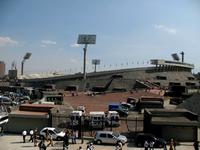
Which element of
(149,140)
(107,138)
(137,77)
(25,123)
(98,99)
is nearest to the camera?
(149,140)

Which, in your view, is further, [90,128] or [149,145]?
[90,128]

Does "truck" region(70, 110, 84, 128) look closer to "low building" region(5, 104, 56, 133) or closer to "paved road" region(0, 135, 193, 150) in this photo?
"low building" region(5, 104, 56, 133)

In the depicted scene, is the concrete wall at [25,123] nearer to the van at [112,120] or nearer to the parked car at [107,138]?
the van at [112,120]

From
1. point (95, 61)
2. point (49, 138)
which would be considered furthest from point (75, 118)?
point (95, 61)

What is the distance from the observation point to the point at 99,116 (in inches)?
1465

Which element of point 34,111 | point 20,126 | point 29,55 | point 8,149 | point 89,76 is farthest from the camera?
point 29,55

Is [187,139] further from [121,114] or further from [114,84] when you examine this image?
[114,84]

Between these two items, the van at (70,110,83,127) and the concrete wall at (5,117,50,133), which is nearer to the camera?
the concrete wall at (5,117,50,133)

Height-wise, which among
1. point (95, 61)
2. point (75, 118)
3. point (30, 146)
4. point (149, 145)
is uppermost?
point (95, 61)

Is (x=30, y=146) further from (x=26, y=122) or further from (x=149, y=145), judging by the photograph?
(x=149, y=145)

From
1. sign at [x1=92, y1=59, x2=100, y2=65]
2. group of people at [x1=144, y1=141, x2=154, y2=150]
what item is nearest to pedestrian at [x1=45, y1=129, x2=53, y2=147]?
group of people at [x1=144, y1=141, x2=154, y2=150]

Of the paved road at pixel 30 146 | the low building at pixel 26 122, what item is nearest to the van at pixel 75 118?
the low building at pixel 26 122

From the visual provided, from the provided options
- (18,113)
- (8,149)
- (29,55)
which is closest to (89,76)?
(29,55)

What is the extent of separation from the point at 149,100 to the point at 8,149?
30116 millimetres
